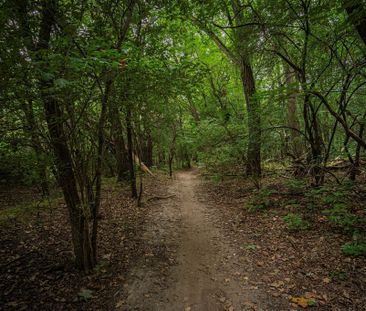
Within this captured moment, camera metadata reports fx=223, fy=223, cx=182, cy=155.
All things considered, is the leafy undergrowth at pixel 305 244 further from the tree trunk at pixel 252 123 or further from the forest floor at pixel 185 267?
the tree trunk at pixel 252 123

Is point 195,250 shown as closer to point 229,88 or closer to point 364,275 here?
point 364,275

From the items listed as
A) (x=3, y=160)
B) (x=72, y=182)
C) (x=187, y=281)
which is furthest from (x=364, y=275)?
(x=3, y=160)

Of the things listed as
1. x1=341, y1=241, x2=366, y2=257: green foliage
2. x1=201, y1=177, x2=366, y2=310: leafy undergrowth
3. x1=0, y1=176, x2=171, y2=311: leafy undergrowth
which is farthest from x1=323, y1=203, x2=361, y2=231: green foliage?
x1=0, y1=176, x2=171, y2=311: leafy undergrowth

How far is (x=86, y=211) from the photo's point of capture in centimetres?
398

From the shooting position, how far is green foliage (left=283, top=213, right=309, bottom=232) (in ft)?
16.6

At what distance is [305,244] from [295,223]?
720 millimetres

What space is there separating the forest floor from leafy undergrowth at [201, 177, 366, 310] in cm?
2

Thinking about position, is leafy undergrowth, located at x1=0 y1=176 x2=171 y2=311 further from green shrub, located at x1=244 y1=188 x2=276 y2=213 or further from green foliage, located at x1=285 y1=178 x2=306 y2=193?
green foliage, located at x1=285 y1=178 x2=306 y2=193

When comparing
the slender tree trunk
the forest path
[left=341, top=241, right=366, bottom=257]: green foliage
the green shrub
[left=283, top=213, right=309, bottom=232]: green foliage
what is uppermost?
the slender tree trunk

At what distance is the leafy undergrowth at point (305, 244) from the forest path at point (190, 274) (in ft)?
0.94

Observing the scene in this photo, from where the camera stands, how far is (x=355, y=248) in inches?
153

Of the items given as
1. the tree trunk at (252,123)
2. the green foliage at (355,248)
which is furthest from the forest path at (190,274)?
the tree trunk at (252,123)

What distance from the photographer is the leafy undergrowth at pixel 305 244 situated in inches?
131

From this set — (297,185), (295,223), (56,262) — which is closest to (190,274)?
(56,262)
